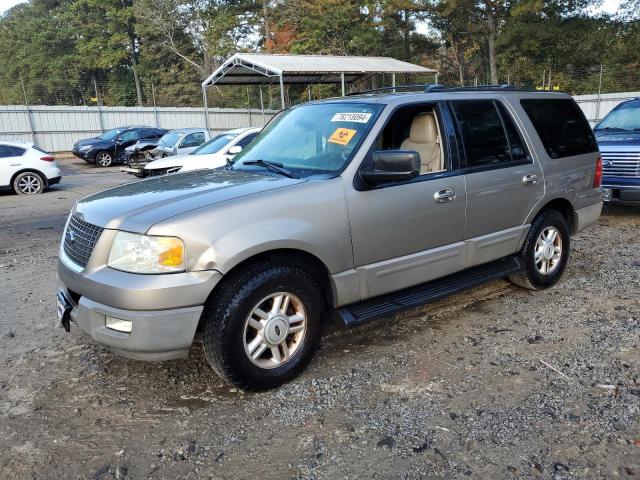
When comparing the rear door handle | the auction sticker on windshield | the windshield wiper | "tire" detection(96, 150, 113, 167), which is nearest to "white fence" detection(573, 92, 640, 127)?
"tire" detection(96, 150, 113, 167)

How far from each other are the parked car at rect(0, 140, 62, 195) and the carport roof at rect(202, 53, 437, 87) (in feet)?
29.7

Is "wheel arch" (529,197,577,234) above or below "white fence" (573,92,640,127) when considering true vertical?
below

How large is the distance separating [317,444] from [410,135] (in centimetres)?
255

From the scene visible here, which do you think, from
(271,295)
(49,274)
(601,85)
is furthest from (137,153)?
(601,85)

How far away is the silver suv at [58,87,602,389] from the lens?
3.08 meters

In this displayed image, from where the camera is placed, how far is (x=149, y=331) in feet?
9.91

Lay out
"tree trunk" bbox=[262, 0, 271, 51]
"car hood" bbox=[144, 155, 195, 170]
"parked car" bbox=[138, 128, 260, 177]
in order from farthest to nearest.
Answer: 1. "tree trunk" bbox=[262, 0, 271, 51]
2. "car hood" bbox=[144, 155, 195, 170]
3. "parked car" bbox=[138, 128, 260, 177]

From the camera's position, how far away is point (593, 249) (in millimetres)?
6809

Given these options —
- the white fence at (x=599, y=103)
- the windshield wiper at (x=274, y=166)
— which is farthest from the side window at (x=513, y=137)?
the white fence at (x=599, y=103)

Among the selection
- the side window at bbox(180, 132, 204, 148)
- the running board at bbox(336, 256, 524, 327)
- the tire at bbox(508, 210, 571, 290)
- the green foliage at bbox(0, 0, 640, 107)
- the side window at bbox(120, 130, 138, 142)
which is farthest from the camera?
the green foliage at bbox(0, 0, 640, 107)

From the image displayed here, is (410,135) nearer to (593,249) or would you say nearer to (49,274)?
(593,249)

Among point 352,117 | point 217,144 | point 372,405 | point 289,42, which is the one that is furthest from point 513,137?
point 289,42

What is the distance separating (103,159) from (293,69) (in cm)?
867

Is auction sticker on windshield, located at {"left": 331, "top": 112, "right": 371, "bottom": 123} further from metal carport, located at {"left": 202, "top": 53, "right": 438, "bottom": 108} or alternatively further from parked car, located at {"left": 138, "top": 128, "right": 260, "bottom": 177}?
metal carport, located at {"left": 202, "top": 53, "right": 438, "bottom": 108}
